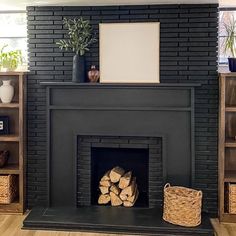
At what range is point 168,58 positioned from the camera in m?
3.91

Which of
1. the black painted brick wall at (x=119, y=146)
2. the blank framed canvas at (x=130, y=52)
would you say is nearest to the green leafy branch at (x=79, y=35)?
the blank framed canvas at (x=130, y=52)

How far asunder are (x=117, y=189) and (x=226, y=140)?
117 cm

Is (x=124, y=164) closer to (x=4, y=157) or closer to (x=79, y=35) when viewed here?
(x=4, y=157)

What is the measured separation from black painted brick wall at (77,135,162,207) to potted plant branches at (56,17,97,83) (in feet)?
2.07

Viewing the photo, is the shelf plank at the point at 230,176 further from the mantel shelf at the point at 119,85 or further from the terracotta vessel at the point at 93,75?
the terracotta vessel at the point at 93,75

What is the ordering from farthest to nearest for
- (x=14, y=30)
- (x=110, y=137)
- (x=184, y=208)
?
(x=14, y=30)
(x=110, y=137)
(x=184, y=208)

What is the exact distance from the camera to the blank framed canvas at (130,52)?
3875mm

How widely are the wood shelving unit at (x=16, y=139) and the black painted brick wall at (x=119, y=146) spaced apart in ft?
1.80

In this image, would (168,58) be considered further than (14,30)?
No

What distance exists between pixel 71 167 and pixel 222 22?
2079mm

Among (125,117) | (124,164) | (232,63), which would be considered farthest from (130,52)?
(124,164)

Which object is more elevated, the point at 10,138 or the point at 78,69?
the point at 78,69

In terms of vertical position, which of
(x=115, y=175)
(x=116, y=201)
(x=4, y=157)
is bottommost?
(x=116, y=201)

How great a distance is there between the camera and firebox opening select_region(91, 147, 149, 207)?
4199 millimetres
